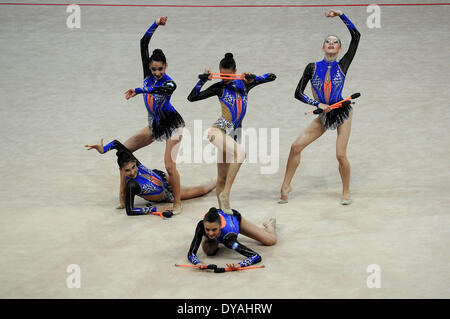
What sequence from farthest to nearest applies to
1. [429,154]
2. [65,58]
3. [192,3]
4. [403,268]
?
[192,3] → [65,58] → [429,154] → [403,268]

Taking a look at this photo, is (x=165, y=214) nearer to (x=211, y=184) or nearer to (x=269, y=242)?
(x=211, y=184)

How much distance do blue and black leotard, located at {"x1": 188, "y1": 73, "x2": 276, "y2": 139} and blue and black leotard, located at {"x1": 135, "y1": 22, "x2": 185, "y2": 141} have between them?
313 millimetres

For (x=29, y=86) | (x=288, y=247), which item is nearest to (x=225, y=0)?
(x=29, y=86)

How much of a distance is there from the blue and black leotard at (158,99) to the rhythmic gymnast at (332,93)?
138cm

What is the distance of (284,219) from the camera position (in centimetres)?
710

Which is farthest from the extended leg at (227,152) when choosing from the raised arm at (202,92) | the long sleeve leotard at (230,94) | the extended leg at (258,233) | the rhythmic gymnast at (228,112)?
the extended leg at (258,233)

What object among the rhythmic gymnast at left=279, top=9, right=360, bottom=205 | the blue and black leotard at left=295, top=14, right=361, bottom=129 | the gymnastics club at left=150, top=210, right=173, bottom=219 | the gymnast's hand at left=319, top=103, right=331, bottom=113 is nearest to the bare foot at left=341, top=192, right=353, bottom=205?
the rhythmic gymnast at left=279, top=9, right=360, bottom=205

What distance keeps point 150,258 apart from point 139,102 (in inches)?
180

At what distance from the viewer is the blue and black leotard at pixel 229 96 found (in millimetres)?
6938

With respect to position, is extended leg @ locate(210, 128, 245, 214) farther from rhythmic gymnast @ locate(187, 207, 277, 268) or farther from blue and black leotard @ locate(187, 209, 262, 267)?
blue and black leotard @ locate(187, 209, 262, 267)

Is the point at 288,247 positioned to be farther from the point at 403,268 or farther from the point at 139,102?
the point at 139,102

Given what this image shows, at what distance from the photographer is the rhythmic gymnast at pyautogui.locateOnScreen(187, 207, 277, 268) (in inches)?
235

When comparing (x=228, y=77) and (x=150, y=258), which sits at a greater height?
(x=228, y=77)

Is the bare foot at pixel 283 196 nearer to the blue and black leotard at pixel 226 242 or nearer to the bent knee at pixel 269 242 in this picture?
the bent knee at pixel 269 242
